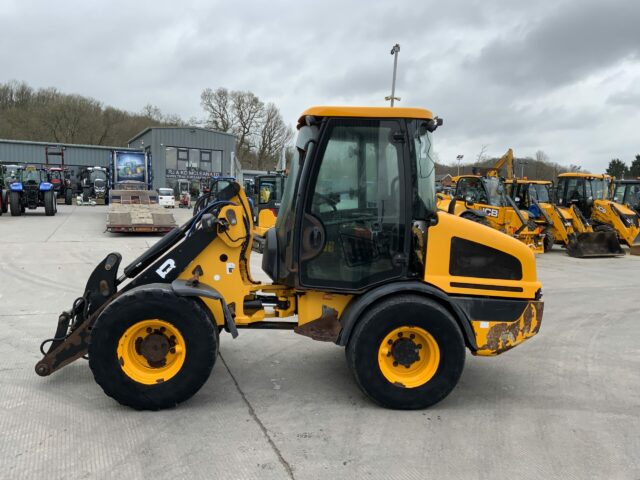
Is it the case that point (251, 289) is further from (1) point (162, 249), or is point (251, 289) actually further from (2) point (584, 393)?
(2) point (584, 393)

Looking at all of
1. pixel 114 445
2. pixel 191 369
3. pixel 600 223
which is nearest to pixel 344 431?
pixel 191 369

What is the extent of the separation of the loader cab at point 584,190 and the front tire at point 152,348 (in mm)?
15323

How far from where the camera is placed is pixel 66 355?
3.91 meters

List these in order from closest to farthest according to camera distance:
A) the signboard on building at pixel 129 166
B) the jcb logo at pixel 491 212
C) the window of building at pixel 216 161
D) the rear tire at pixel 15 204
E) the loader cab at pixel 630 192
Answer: the jcb logo at pixel 491 212, the loader cab at pixel 630 192, the rear tire at pixel 15 204, the signboard on building at pixel 129 166, the window of building at pixel 216 161

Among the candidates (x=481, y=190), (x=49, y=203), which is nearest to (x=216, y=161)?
(x=49, y=203)

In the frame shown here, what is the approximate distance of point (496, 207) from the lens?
14.7 m

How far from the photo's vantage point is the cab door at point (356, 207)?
3.81 m

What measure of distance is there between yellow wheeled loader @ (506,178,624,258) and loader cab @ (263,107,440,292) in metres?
11.9

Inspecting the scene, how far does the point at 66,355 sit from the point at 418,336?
→ 2.75 m

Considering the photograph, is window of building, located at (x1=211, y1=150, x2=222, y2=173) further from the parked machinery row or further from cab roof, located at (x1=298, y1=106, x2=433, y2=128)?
cab roof, located at (x1=298, y1=106, x2=433, y2=128)

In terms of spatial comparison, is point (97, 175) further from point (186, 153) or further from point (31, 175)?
point (31, 175)

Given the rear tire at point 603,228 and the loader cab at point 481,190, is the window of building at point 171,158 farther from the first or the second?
Answer: the rear tire at point 603,228

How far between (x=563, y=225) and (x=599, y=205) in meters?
2.00

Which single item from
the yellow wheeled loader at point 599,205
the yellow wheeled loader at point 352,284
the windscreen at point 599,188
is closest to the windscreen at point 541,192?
the yellow wheeled loader at point 599,205
